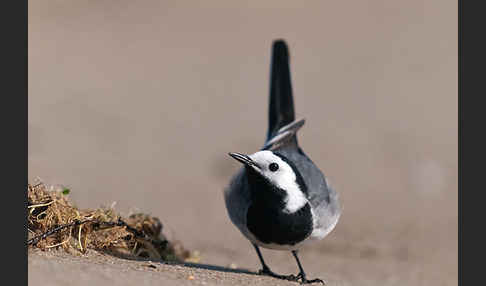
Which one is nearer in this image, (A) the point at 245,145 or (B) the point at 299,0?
(A) the point at 245,145

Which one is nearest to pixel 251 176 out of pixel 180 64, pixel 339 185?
pixel 339 185

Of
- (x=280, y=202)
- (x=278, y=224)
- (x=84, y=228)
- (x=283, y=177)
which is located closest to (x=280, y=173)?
(x=283, y=177)

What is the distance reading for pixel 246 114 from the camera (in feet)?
39.0

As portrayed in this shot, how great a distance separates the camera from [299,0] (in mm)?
18750

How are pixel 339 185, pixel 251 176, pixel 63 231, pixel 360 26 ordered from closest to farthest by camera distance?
1. pixel 63 231
2. pixel 251 176
3. pixel 339 185
4. pixel 360 26

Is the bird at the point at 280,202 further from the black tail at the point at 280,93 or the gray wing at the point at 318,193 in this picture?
the black tail at the point at 280,93

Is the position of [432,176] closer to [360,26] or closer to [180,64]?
[180,64]

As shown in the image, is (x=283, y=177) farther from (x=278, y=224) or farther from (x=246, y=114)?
(x=246, y=114)

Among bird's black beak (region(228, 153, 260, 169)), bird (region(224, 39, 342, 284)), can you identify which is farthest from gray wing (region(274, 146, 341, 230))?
bird's black beak (region(228, 153, 260, 169))

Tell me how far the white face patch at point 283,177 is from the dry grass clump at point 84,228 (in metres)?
1.00

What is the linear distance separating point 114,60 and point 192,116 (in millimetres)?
3228

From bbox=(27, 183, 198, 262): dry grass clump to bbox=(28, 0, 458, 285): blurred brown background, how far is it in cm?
31

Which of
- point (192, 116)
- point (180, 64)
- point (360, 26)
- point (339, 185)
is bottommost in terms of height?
point (339, 185)

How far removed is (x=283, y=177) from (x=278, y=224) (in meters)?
0.31
